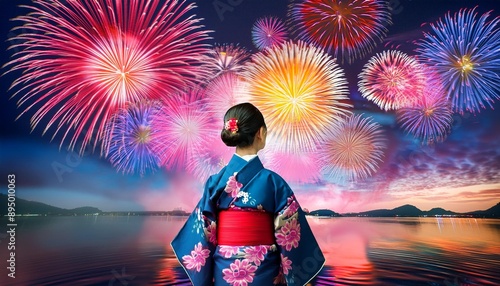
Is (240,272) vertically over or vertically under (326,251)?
over

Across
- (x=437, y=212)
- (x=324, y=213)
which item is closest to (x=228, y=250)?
(x=324, y=213)

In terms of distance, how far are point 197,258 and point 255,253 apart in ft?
0.94

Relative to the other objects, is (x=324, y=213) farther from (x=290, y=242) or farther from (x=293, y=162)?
(x=290, y=242)

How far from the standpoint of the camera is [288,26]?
18.1 feet

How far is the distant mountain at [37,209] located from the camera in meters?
5.02

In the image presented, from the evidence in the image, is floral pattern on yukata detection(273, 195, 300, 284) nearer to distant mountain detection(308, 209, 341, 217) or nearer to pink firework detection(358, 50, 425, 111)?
distant mountain detection(308, 209, 341, 217)

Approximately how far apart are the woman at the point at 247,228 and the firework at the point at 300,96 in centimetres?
366

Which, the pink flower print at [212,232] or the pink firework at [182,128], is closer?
the pink flower print at [212,232]

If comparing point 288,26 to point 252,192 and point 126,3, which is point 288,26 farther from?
point 252,192

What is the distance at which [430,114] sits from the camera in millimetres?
5484

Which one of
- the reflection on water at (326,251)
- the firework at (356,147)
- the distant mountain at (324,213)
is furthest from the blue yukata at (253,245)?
the distant mountain at (324,213)

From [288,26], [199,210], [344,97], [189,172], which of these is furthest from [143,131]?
[199,210]

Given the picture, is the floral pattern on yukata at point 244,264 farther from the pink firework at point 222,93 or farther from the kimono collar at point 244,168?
the pink firework at point 222,93

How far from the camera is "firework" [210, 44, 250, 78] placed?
5531 millimetres
